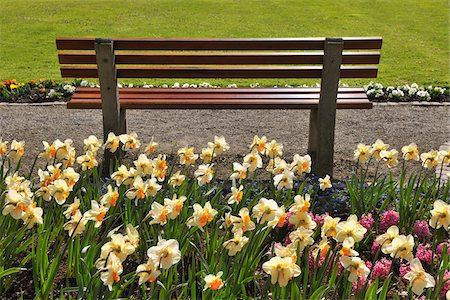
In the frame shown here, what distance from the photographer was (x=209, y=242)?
11.5 ft

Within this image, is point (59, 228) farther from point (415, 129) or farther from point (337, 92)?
point (415, 129)

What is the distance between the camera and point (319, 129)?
17.4ft

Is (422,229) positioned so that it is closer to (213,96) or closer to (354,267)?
(354,267)

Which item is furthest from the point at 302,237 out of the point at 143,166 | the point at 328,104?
the point at 328,104

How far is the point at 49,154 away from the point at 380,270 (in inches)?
78.4

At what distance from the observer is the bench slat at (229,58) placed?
516cm

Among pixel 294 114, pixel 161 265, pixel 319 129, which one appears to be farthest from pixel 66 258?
pixel 294 114

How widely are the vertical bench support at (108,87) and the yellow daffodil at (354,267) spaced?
3.01m

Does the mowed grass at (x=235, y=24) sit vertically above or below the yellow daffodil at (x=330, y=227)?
above

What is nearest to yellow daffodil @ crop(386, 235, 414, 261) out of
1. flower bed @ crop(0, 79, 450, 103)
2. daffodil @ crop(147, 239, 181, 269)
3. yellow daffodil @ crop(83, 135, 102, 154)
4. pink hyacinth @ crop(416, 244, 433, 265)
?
daffodil @ crop(147, 239, 181, 269)

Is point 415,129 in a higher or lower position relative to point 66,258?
higher

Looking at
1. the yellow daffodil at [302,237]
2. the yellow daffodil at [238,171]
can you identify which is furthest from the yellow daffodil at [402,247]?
the yellow daffodil at [238,171]

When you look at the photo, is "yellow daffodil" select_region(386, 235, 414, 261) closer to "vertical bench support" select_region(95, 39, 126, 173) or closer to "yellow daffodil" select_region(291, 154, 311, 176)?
"yellow daffodil" select_region(291, 154, 311, 176)

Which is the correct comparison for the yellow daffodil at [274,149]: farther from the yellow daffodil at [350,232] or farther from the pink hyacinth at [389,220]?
the yellow daffodil at [350,232]
